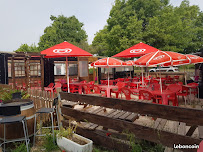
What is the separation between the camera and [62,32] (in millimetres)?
33844

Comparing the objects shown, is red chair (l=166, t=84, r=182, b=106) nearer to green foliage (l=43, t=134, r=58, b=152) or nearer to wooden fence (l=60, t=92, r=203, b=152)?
wooden fence (l=60, t=92, r=203, b=152)

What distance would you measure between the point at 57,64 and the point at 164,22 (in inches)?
489

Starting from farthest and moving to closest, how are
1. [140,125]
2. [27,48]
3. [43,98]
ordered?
1. [27,48]
2. [43,98]
3. [140,125]

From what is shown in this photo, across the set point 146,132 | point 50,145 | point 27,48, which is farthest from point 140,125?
point 27,48

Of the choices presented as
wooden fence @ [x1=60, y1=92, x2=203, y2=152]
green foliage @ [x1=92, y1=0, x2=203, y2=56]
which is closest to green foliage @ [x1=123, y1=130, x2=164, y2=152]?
wooden fence @ [x1=60, y1=92, x2=203, y2=152]

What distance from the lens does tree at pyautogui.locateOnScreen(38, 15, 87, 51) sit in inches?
1244

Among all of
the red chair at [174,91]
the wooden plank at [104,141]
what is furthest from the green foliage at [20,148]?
the red chair at [174,91]

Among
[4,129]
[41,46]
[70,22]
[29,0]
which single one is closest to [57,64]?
[29,0]

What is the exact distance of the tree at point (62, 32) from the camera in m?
31.6

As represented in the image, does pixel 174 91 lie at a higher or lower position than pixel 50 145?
higher

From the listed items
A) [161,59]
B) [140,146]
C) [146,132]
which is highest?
[161,59]

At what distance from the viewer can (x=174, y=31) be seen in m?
17.8

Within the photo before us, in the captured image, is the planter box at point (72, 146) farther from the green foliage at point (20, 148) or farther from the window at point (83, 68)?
the window at point (83, 68)

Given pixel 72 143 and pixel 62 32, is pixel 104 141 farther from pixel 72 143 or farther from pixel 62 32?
pixel 62 32
